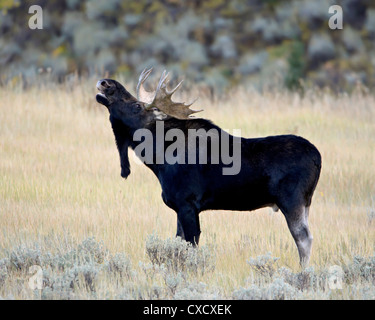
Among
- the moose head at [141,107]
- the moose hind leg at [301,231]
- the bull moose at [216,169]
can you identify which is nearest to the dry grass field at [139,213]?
the moose hind leg at [301,231]

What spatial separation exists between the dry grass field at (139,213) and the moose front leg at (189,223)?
24 cm

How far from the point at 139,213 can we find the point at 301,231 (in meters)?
2.70

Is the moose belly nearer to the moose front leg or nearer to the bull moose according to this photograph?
the bull moose

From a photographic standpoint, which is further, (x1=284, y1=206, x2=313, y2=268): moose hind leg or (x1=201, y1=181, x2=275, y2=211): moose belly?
(x1=201, y1=181, x2=275, y2=211): moose belly

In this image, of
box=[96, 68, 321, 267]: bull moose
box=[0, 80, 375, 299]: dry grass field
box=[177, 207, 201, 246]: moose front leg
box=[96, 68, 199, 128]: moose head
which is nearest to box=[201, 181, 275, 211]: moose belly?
box=[96, 68, 321, 267]: bull moose

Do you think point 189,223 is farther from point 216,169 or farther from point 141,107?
point 141,107

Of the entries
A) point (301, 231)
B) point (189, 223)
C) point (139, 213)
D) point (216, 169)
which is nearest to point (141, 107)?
point (216, 169)

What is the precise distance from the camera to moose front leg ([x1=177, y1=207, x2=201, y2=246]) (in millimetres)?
7832

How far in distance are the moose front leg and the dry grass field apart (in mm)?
236

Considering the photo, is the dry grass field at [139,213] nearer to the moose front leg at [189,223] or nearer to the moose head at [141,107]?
the moose front leg at [189,223]

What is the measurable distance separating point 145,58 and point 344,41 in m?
8.33

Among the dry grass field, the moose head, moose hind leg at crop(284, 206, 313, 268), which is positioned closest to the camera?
the dry grass field

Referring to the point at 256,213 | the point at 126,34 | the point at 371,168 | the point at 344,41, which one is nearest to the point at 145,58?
the point at 126,34

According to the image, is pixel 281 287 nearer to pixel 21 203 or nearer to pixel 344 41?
pixel 21 203
